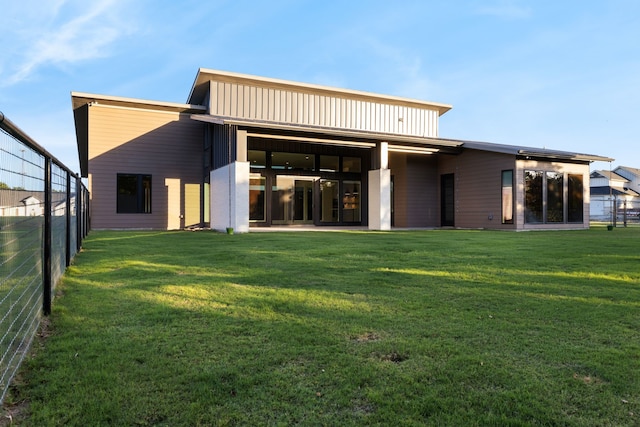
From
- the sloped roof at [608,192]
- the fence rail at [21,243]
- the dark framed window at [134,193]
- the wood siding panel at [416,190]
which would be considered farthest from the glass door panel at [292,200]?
the sloped roof at [608,192]

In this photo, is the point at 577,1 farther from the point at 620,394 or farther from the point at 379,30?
the point at 620,394

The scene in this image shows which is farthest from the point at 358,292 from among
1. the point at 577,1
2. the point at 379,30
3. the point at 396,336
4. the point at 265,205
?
the point at 379,30

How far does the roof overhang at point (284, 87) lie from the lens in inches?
703

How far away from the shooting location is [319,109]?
2053cm

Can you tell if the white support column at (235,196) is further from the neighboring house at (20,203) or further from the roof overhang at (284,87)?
the neighboring house at (20,203)

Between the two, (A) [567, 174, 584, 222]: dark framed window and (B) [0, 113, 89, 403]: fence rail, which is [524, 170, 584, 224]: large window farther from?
(B) [0, 113, 89, 403]: fence rail

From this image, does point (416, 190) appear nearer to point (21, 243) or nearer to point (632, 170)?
point (21, 243)

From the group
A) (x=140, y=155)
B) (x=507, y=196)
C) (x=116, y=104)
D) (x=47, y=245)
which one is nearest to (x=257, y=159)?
(x=140, y=155)

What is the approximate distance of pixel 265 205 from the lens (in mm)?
18156

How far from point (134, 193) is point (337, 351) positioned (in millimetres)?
16349

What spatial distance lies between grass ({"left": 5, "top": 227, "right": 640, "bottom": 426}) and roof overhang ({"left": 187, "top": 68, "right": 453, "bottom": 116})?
14158 millimetres

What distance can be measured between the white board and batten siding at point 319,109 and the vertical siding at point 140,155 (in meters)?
1.89

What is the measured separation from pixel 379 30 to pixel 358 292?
1794 cm

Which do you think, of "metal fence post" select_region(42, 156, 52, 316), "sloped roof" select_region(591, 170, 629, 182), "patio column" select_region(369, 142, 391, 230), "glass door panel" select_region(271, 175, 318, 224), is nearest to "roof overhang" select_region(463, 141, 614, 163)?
"patio column" select_region(369, 142, 391, 230)
